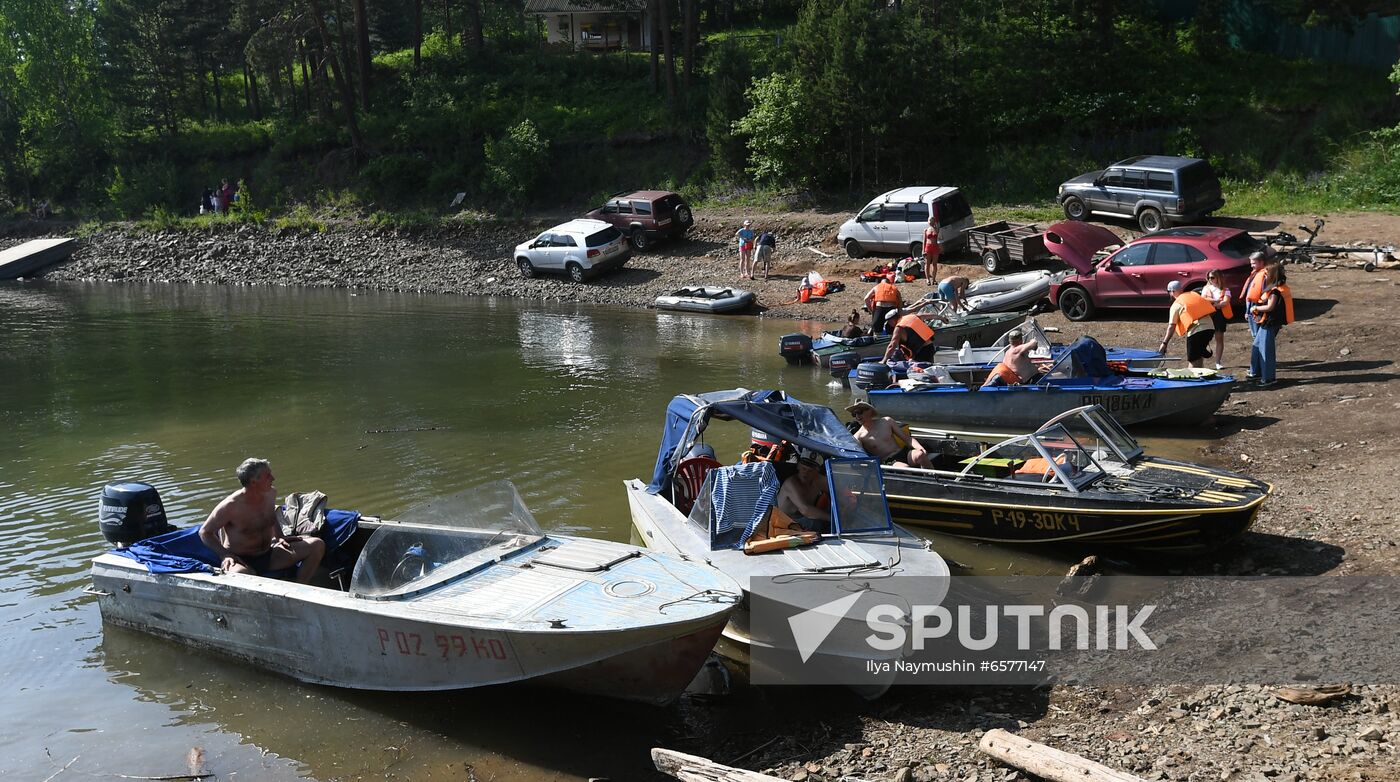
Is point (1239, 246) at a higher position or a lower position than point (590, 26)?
lower

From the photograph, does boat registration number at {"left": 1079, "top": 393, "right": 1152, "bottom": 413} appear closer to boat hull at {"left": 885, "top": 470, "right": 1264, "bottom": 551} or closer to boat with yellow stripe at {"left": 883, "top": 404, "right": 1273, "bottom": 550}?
boat with yellow stripe at {"left": 883, "top": 404, "right": 1273, "bottom": 550}

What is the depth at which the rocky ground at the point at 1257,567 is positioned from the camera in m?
6.89

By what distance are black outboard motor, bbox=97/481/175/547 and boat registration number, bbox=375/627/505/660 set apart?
3.54 metres

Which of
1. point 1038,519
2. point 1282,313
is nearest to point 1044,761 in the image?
point 1038,519

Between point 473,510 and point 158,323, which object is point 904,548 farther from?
point 158,323

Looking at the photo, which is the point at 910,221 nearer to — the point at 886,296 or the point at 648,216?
the point at 886,296

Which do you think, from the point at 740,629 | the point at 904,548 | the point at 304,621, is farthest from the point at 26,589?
the point at 904,548

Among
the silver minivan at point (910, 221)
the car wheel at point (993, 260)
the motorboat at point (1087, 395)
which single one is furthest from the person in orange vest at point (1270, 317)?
the silver minivan at point (910, 221)

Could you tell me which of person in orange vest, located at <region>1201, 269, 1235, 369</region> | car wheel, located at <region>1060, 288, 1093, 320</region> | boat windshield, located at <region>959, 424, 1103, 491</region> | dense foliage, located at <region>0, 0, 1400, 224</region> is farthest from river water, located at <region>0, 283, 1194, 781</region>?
dense foliage, located at <region>0, 0, 1400, 224</region>

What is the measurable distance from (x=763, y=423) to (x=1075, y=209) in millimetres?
19994

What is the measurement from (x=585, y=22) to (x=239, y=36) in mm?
16246

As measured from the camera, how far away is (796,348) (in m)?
20.8

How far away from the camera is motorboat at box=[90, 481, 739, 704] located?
8.02 meters

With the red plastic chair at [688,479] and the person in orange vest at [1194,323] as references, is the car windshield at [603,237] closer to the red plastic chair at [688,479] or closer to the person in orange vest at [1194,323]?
the person in orange vest at [1194,323]
